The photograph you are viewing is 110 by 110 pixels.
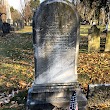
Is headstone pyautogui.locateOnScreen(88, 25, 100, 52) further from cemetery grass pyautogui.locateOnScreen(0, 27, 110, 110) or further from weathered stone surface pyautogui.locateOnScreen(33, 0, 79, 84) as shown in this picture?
weathered stone surface pyautogui.locateOnScreen(33, 0, 79, 84)

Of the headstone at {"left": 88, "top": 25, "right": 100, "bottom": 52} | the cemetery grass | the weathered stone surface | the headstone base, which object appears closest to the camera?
the weathered stone surface

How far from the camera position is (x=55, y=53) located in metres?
5.16

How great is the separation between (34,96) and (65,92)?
76 centimetres

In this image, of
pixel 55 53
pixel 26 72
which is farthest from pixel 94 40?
pixel 55 53

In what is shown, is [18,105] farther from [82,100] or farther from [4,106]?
[82,100]

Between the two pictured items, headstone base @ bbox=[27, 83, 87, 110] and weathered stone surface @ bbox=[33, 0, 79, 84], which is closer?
weathered stone surface @ bbox=[33, 0, 79, 84]

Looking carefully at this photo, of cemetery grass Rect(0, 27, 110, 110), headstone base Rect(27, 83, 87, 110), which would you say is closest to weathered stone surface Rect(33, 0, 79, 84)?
headstone base Rect(27, 83, 87, 110)

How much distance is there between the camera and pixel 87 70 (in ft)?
27.6

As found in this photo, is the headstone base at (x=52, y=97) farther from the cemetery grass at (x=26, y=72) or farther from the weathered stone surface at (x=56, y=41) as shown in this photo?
the cemetery grass at (x=26, y=72)

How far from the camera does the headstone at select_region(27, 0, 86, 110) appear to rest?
4.90 meters

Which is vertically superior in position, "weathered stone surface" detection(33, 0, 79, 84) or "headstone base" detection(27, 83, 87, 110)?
"weathered stone surface" detection(33, 0, 79, 84)

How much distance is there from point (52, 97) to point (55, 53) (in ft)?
3.52

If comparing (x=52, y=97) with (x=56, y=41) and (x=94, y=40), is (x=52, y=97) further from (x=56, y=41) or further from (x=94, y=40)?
(x=94, y=40)

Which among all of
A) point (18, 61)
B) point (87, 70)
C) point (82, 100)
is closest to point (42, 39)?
point (82, 100)
